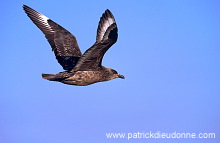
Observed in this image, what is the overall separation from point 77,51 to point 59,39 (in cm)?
60

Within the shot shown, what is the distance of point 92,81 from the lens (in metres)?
8.17

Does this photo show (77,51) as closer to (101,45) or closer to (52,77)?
(52,77)

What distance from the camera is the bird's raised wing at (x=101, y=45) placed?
Answer: 6.96 meters

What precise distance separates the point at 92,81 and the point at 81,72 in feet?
1.36

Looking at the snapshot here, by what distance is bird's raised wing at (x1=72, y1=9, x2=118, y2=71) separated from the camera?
22.8 ft

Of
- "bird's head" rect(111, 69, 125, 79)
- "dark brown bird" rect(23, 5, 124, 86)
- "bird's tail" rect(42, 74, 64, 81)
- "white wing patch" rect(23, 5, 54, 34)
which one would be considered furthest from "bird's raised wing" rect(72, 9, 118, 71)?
"white wing patch" rect(23, 5, 54, 34)

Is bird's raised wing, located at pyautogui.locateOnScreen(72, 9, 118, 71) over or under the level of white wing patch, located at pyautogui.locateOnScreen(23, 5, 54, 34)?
under

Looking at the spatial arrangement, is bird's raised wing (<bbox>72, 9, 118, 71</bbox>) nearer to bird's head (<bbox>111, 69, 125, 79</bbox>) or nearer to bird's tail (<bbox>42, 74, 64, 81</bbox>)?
bird's tail (<bbox>42, 74, 64, 81</bbox>)

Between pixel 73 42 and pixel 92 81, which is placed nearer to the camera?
pixel 92 81

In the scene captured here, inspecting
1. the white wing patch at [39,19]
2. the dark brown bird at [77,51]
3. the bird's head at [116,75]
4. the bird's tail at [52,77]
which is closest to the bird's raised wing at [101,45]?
the dark brown bird at [77,51]

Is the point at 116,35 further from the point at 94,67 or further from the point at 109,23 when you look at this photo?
the point at 94,67

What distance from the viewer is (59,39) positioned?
29.3 feet

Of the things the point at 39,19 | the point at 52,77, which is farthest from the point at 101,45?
the point at 39,19

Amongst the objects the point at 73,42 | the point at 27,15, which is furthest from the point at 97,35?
the point at 27,15
